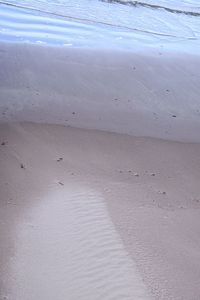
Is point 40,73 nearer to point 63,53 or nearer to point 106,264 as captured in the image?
point 63,53

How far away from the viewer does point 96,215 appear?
5578 mm

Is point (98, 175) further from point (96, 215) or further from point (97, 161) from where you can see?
point (96, 215)

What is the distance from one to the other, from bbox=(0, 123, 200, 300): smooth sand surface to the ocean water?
152 inches

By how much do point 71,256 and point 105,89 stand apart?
14.5 ft

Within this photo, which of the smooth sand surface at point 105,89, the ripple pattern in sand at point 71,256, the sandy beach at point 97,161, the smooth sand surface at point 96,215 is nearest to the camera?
the ripple pattern in sand at point 71,256

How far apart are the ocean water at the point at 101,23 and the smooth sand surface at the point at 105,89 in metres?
0.66

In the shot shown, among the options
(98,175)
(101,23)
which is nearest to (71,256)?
(98,175)

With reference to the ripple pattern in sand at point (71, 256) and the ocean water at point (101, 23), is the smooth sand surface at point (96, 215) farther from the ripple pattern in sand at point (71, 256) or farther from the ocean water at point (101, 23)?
the ocean water at point (101, 23)

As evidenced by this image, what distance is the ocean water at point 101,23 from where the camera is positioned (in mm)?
10781

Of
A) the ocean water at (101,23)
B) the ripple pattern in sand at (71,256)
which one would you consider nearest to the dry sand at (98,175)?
the ripple pattern in sand at (71,256)

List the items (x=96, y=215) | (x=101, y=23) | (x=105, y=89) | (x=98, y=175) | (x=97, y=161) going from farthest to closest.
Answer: (x=101, y=23), (x=105, y=89), (x=97, y=161), (x=98, y=175), (x=96, y=215)

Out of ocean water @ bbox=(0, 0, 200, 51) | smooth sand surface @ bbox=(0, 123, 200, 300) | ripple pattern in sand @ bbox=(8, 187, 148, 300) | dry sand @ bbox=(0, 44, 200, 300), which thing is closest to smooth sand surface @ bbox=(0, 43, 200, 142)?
dry sand @ bbox=(0, 44, 200, 300)

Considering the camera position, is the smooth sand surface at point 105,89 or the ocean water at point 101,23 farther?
the ocean water at point 101,23

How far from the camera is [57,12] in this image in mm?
12922
